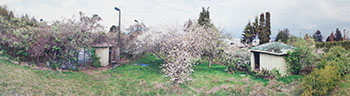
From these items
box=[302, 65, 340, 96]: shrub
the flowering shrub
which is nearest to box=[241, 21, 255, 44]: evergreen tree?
box=[302, 65, 340, 96]: shrub

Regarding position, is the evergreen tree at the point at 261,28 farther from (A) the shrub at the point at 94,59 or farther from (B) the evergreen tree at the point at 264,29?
(A) the shrub at the point at 94,59

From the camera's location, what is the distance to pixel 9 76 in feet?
21.7

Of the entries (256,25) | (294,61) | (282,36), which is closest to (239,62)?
(294,61)

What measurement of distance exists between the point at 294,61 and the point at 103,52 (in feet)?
40.7

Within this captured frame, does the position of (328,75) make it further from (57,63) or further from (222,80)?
(57,63)

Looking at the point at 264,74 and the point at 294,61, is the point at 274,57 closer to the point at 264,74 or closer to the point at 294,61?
the point at 294,61

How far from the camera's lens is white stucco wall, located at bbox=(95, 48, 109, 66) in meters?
12.6

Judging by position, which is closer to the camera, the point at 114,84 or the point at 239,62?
the point at 114,84

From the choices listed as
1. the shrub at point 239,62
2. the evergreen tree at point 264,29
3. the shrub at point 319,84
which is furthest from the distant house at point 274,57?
the evergreen tree at point 264,29

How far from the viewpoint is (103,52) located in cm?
1286

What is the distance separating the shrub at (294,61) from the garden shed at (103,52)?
470 inches

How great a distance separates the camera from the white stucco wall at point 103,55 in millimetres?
12562

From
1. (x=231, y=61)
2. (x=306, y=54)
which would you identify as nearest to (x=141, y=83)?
(x=231, y=61)

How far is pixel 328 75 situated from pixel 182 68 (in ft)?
17.7
